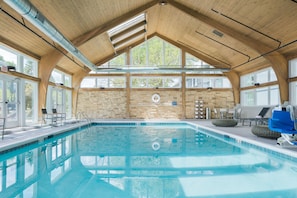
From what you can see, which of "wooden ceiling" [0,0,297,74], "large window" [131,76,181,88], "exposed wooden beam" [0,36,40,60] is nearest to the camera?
"wooden ceiling" [0,0,297,74]

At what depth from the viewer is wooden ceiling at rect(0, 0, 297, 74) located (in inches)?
272

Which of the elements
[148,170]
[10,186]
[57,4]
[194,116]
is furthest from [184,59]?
Answer: [10,186]

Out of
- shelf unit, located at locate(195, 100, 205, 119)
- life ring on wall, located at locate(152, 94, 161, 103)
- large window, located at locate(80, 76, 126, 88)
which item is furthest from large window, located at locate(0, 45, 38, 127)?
shelf unit, located at locate(195, 100, 205, 119)

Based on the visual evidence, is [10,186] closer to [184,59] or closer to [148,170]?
[148,170]

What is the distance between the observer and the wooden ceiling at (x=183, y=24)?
6.92m

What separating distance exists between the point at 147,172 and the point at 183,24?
876cm

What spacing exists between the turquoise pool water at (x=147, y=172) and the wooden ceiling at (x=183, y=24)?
364cm

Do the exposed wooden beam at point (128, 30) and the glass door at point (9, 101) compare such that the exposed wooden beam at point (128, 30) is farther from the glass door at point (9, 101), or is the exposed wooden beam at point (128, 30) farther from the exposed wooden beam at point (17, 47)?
the glass door at point (9, 101)

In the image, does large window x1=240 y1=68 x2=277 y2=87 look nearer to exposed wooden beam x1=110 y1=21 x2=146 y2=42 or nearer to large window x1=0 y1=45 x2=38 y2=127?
exposed wooden beam x1=110 y1=21 x2=146 y2=42

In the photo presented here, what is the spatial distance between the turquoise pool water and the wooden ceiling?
364cm

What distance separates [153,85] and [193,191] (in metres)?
11.5

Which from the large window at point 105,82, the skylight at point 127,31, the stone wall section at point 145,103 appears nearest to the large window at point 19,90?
the skylight at point 127,31

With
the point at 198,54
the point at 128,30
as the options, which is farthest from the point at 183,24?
the point at 198,54

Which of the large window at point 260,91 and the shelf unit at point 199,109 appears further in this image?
the shelf unit at point 199,109
